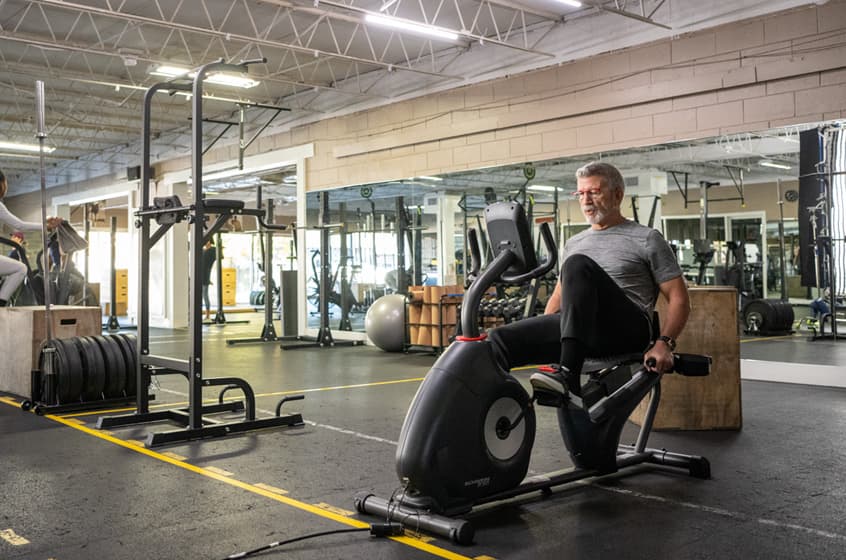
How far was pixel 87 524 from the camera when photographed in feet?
8.95

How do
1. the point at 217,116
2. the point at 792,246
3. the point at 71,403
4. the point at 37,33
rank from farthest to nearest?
the point at 217,116 → the point at 792,246 → the point at 37,33 → the point at 71,403

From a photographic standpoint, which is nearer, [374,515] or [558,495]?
[374,515]

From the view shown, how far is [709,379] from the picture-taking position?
4363 mm

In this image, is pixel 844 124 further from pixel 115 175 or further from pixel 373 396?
pixel 115 175

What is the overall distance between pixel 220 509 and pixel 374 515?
58cm

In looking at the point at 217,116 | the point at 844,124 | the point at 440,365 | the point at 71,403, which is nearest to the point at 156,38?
the point at 217,116

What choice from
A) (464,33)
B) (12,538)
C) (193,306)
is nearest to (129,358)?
(193,306)

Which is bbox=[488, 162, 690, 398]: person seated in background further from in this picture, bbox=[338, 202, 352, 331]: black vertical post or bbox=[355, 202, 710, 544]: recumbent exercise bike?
bbox=[338, 202, 352, 331]: black vertical post

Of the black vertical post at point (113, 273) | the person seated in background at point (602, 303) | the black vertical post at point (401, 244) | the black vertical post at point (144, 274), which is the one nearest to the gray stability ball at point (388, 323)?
the black vertical post at point (401, 244)

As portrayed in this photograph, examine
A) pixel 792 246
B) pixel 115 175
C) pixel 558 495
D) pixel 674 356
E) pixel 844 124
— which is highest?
pixel 115 175

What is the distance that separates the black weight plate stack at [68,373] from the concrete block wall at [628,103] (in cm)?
523

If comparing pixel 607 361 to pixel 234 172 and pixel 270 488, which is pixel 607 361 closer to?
pixel 270 488

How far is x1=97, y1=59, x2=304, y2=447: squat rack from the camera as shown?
4.18m

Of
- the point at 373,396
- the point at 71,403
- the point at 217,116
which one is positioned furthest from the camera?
the point at 217,116
